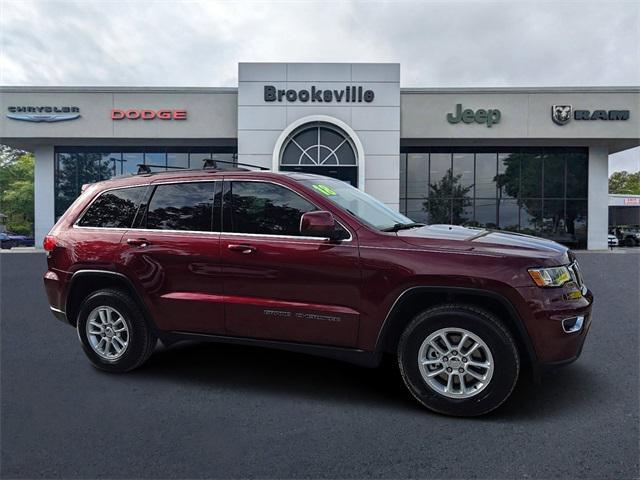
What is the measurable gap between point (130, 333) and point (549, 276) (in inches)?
140

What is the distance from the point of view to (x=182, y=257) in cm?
412

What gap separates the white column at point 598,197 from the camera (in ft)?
75.3

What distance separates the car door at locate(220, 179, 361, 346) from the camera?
3.64 metres

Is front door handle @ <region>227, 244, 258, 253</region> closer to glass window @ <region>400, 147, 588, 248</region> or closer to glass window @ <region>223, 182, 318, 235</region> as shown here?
glass window @ <region>223, 182, 318, 235</region>

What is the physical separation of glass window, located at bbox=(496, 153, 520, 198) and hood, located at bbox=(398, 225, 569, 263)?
21.1 m

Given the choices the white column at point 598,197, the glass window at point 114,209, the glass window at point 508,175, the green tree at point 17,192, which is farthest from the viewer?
the green tree at point 17,192

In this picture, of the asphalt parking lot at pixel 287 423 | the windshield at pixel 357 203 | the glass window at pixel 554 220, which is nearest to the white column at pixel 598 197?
the glass window at pixel 554 220

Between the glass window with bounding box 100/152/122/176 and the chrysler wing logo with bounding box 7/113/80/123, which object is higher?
the chrysler wing logo with bounding box 7/113/80/123

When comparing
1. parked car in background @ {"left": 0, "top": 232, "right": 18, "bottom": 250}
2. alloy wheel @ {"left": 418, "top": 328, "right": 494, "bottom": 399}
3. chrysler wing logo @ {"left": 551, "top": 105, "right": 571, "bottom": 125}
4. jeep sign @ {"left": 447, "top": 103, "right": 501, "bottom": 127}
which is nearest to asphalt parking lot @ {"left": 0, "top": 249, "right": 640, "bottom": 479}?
alloy wheel @ {"left": 418, "top": 328, "right": 494, "bottom": 399}

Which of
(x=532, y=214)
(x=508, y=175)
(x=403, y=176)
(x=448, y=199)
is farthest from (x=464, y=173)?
(x=532, y=214)

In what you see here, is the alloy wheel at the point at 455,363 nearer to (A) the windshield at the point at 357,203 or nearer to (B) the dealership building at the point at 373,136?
(A) the windshield at the point at 357,203

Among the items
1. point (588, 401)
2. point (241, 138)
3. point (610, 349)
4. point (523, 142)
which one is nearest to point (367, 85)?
point (241, 138)

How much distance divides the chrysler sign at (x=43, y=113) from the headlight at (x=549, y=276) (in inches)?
904

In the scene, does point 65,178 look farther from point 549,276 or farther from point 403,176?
point 549,276
